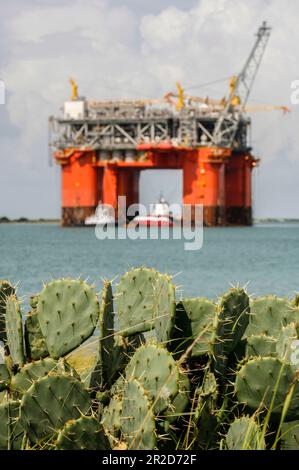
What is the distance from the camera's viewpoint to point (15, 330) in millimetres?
5367

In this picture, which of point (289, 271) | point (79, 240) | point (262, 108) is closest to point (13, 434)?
point (289, 271)

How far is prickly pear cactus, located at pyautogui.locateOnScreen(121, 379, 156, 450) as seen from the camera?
4.27 m

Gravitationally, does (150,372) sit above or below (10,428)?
above

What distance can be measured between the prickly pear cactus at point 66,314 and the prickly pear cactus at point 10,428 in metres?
0.56

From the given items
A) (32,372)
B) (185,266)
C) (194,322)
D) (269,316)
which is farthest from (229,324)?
(185,266)

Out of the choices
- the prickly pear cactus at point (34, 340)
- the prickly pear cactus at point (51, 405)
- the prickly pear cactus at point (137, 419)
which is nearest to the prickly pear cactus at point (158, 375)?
the prickly pear cactus at point (137, 419)

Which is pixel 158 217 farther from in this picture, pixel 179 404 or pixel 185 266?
pixel 179 404

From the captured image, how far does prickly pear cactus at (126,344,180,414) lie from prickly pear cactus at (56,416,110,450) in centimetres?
34

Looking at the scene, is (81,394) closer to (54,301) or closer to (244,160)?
(54,301)

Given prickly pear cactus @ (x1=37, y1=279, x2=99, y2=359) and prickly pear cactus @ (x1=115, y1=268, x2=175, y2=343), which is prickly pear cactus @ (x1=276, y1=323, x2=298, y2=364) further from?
prickly pear cactus @ (x1=37, y1=279, x2=99, y2=359)

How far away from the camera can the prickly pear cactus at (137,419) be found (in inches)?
168

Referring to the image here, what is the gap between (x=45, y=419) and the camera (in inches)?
177

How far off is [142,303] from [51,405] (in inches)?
39.7

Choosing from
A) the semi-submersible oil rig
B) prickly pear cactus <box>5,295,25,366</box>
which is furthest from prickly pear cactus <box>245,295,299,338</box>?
the semi-submersible oil rig
